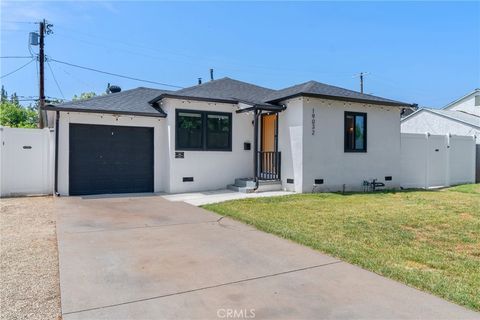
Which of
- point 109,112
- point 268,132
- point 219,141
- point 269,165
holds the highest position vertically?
point 109,112

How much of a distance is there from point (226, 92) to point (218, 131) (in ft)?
6.52

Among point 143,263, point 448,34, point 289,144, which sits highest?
point 448,34

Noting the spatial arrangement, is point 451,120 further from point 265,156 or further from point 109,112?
point 109,112

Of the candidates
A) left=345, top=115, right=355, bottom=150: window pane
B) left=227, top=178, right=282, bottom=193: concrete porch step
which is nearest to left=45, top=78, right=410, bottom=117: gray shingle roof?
left=345, top=115, right=355, bottom=150: window pane

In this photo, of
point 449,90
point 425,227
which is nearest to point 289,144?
point 425,227

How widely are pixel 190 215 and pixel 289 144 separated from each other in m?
4.92

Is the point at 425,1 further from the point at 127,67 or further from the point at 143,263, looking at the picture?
the point at 127,67

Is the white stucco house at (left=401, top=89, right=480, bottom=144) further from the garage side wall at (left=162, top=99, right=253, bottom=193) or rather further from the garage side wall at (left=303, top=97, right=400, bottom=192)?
the garage side wall at (left=162, top=99, right=253, bottom=193)

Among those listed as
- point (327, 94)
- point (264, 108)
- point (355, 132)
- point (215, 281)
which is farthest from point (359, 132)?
point (215, 281)

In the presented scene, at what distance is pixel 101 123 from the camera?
34.2 ft

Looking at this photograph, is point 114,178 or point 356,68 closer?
point 114,178

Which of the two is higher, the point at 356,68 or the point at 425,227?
the point at 356,68

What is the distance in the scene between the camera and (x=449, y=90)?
2988cm

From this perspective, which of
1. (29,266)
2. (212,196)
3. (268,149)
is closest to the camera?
(29,266)
